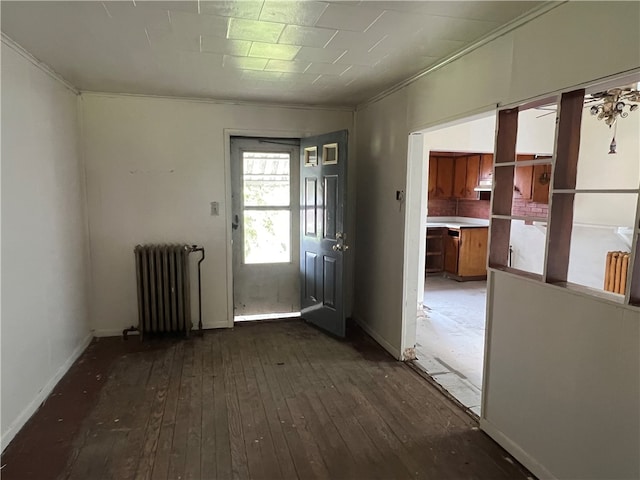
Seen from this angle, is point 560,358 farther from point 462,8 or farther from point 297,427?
point 462,8

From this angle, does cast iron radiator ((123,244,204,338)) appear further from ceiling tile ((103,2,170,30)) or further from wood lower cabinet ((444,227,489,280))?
wood lower cabinet ((444,227,489,280))

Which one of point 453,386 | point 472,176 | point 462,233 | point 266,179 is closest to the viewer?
point 453,386

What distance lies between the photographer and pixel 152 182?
12.8 feet

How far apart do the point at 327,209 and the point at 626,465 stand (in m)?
2.86

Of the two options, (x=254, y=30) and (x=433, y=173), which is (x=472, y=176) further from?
(x=254, y=30)

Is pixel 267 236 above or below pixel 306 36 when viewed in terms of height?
below

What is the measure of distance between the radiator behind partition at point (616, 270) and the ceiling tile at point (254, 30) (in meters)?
4.34

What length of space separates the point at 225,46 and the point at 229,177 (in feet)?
5.69

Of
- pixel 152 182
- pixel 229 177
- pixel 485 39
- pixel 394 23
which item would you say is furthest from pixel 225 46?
pixel 152 182

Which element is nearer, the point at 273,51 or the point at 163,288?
the point at 273,51

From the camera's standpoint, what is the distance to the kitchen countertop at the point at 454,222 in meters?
7.02

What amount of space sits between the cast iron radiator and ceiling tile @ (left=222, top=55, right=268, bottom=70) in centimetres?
179

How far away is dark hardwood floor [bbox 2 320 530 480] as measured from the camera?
2.10 m

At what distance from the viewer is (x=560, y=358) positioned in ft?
6.25
